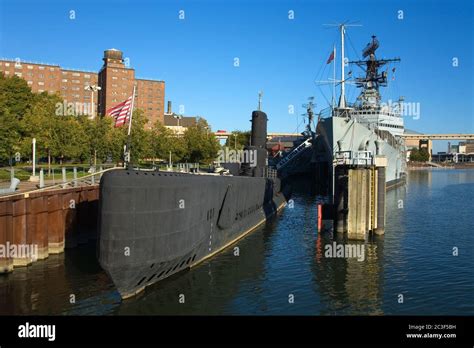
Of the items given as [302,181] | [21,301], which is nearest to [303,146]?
[302,181]

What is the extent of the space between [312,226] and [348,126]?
1943 cm

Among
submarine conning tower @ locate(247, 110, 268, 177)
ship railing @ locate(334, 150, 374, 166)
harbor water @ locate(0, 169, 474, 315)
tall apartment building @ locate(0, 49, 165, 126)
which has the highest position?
tall apartment building @ locate(0, 49, 165, 126)

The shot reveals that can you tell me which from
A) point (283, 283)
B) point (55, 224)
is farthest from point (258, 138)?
point (283, 283)

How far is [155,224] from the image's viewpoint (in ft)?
52.2

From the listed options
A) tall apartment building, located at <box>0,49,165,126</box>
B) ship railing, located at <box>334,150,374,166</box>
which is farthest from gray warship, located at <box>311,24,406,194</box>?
tall apartment building, located at <box>0,49,165,126</box>

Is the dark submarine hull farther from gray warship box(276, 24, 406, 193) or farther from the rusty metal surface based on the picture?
gray warship box(276, 24, 406, 193)

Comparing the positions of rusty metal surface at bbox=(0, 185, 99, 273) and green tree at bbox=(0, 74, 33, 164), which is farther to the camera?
green tree at bbox=(0, 74, 33, 164)

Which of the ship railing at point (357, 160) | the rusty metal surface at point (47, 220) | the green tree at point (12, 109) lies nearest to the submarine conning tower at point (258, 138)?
the ship railing at point (357, 160)

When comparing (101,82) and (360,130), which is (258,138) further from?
Result: (101,82)

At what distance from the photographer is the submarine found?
14844 mm

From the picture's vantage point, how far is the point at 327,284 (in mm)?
18938

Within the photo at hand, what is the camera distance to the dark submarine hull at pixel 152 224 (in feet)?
48.6

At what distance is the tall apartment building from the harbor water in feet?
383
